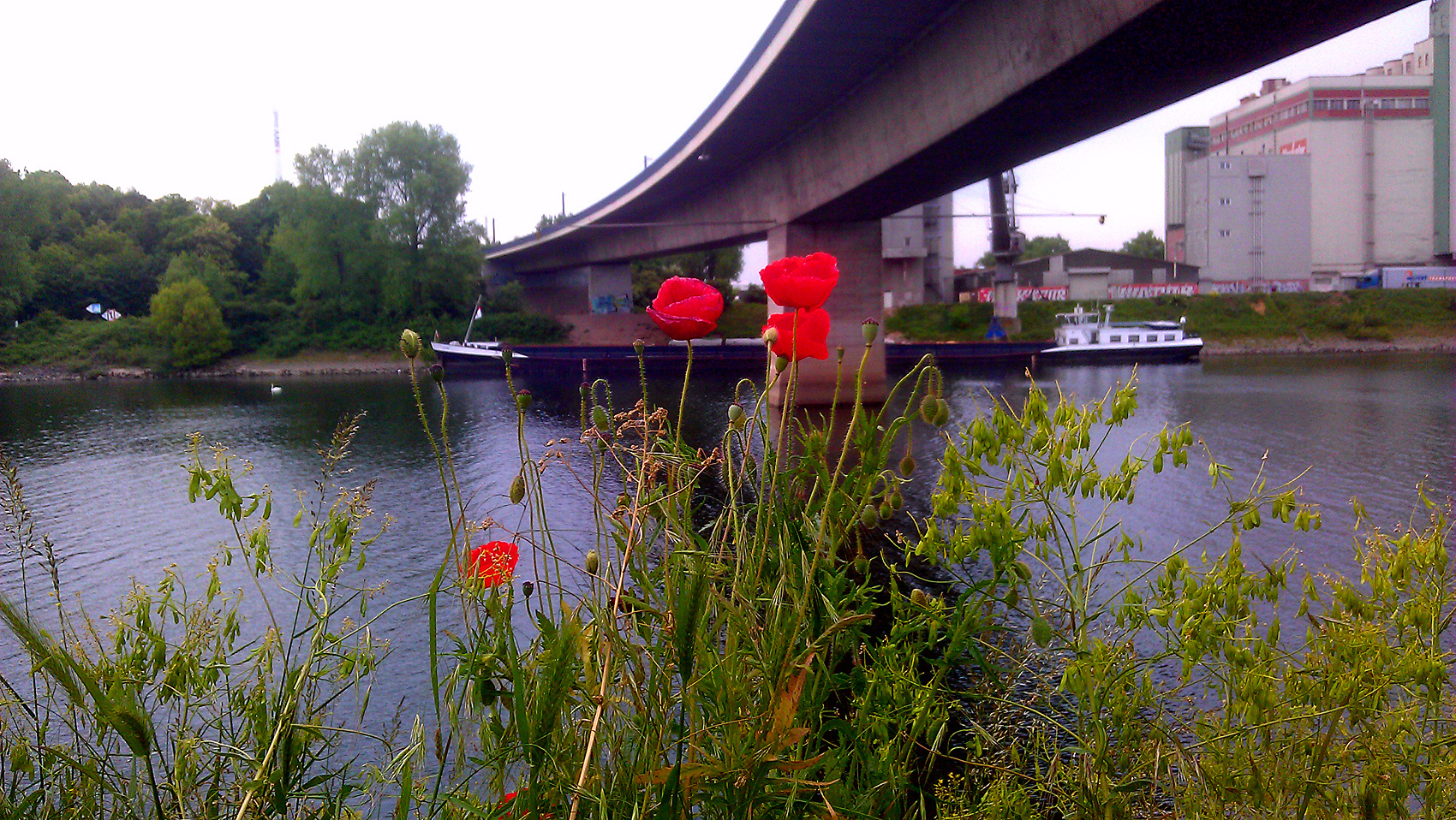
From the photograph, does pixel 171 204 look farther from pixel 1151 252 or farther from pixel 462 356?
pixel 1151 252

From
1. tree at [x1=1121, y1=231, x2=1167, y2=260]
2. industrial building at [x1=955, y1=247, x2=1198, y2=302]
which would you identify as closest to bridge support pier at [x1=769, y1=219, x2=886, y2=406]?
industrial building at [x1=955, y1=247, x2=1198, y2=302]

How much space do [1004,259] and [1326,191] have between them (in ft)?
104

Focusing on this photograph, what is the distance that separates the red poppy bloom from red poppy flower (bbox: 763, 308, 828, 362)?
2.19 feet

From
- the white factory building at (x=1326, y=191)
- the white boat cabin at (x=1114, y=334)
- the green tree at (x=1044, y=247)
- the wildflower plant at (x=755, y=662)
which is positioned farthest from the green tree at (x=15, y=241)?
the green tree at (x=1044, y=247)

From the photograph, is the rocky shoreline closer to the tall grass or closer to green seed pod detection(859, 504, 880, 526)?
the tall grass

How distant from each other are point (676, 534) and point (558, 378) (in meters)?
35.6

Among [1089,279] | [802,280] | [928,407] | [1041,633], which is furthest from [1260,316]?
[802,280]

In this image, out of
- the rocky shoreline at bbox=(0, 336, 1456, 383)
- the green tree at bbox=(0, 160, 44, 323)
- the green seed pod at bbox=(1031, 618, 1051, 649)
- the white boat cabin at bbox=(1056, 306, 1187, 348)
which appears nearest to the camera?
the green seed pod at bbox=(1031, 618, 1051, 649)

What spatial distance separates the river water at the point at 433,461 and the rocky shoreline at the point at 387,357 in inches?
460

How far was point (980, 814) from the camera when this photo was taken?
2.43 metres

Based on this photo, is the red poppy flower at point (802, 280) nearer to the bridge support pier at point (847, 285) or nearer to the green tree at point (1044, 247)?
the bridge support pier at point (847, 285)

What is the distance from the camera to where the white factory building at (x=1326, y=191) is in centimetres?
5641

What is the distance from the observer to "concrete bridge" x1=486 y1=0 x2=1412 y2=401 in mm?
8562

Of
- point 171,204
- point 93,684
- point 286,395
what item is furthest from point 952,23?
point 171,204
